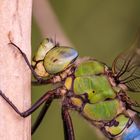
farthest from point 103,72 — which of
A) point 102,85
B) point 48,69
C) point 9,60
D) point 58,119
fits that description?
point 58,119

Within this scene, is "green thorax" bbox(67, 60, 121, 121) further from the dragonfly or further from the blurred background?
the blurred background

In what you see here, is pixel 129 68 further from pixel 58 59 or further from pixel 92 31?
pixel 92 31

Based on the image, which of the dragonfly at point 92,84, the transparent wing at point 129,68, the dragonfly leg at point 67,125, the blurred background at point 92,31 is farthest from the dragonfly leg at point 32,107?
the blurred background at point 92,31

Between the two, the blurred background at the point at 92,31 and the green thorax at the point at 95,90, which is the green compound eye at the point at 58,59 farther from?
the blurred background at the point at 92,31

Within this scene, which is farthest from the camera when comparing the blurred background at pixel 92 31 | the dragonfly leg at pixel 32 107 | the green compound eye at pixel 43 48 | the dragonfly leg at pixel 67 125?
the blurred background at pixel 92 31

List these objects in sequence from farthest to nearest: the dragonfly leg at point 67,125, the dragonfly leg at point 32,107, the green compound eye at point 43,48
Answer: the dragonfly leg at point 67,125 → the green compound eye at point 43,48 → the dragonfly leg at point 32,107

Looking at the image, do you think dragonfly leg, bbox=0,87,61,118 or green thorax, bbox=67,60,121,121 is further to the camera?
green thorax, bbox=67,60,121,121

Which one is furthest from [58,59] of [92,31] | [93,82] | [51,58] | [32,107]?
[92,31]

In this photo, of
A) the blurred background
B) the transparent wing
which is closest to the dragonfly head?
the transparent wing
